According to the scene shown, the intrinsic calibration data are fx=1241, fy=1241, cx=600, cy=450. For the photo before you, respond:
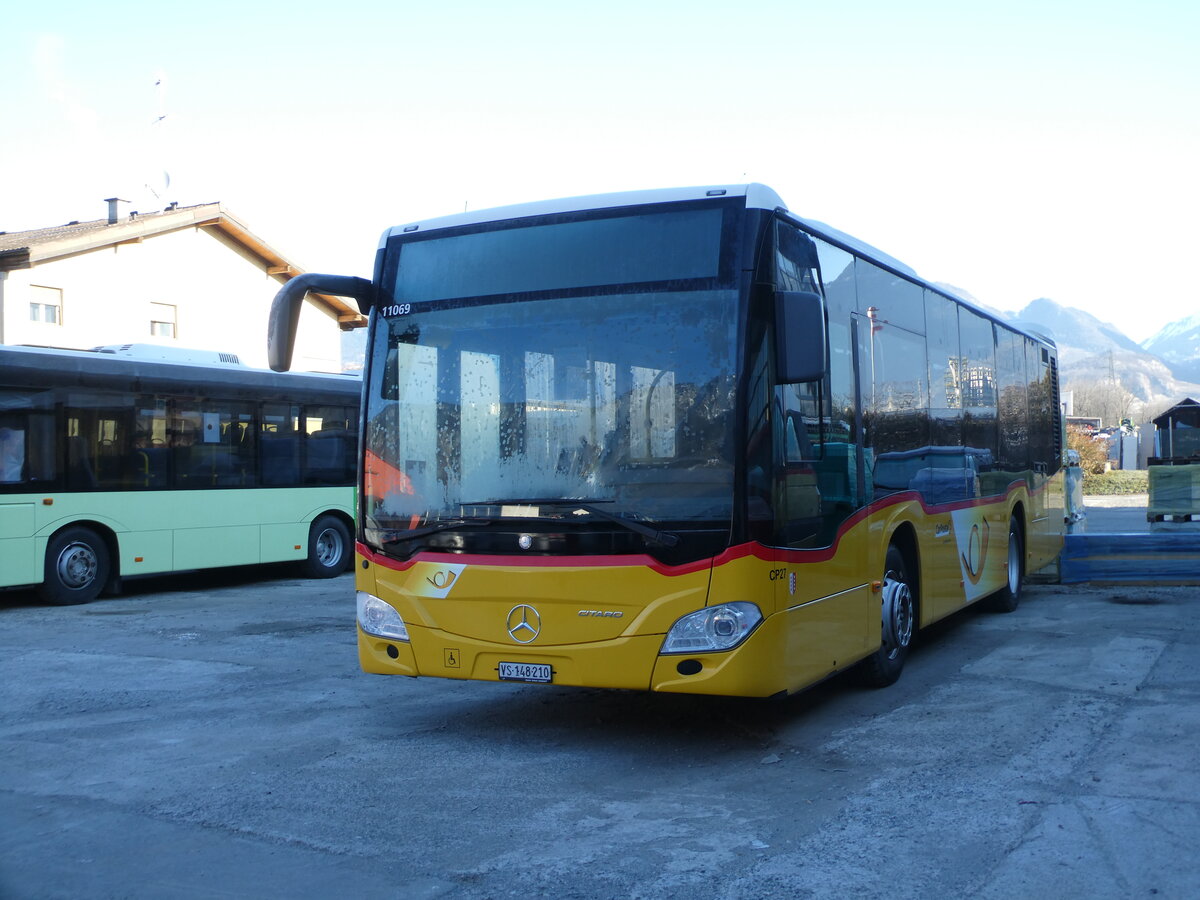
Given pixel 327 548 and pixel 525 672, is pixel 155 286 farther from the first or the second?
pixel 525 672

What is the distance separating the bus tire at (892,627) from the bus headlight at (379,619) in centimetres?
319

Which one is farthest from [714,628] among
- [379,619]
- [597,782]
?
[379,619]

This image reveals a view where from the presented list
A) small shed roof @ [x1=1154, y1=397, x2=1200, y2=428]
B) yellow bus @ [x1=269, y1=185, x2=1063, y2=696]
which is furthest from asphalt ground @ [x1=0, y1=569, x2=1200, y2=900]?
small shed roof @ [x1=1154, y1=397, x2=1200, y2=428]

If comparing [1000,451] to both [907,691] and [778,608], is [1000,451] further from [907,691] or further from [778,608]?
[778,608]

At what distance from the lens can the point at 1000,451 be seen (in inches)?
473

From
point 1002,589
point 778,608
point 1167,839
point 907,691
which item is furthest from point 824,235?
point 1002,589

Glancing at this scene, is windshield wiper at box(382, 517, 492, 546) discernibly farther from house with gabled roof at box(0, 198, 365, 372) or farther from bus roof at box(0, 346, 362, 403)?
house with gabled roof at box(0, 198, 365, 372)

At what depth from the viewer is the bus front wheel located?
18.0 m

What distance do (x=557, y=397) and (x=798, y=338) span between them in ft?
4.37

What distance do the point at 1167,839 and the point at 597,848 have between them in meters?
2.30

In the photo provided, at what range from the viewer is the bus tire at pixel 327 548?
1798 centimetres

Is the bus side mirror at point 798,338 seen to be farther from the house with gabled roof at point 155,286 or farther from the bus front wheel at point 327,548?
the house with gabled roof at point 155,286

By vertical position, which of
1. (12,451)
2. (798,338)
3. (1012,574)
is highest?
(798,338)

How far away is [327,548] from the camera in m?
18.5
